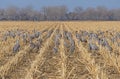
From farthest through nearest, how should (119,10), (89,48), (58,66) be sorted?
(119,10) < (89,48) < (58,66)

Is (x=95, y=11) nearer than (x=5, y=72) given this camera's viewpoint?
No

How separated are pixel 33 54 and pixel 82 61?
2.17m

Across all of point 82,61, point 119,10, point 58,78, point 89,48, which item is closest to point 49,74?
point 58,78

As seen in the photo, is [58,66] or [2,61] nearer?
[58,66]

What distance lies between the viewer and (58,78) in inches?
304

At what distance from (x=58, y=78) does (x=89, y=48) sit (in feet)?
18.6

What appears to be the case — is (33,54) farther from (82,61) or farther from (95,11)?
(95,11)

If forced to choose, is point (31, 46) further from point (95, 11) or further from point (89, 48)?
point (95, 11)

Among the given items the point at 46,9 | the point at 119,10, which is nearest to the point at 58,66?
the point at 46,9

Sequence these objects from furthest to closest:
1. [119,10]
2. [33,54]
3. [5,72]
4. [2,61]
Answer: [119,10], [33,54], [2,61], [5,72]

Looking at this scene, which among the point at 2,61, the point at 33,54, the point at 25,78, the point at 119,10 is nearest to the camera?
the point at 25,78

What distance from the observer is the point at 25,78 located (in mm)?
7465

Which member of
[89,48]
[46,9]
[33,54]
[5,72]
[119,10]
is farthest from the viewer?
[119,10]

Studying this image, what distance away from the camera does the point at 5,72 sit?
8.21m
